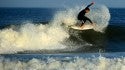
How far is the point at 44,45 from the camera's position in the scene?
20.1 m

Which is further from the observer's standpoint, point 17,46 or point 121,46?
point 121,46

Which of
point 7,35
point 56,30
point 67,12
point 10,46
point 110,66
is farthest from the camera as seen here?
point 67,12

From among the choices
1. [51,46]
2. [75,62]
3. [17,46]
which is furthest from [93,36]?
[75,62]

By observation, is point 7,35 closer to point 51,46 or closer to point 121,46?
point 51,46

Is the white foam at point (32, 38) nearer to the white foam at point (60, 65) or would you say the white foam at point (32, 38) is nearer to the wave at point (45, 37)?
the wave at point (45, 37)

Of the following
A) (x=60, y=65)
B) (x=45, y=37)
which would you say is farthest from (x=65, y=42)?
(x=60, y=65)

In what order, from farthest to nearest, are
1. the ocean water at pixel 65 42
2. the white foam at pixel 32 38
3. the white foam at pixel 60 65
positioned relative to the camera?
the white foam at pixel 32 38 → the ocean water at pixel 65 42 → the white foam at pixel 60 65

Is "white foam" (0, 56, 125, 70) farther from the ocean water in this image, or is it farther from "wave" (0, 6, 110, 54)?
"wave" (0, 6, 110, 54)

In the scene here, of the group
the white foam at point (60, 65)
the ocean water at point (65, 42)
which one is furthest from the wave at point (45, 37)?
the white foam at point (60, 65)

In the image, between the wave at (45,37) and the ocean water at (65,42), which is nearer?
the ocean water at (65,42)

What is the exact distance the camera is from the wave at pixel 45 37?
1920cm

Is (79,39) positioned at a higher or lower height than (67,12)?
lower

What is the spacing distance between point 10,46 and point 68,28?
191 inches

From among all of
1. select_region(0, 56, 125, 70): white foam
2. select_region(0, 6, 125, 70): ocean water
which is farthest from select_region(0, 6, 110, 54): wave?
select_region(0, 56, 125, 70): white foam
